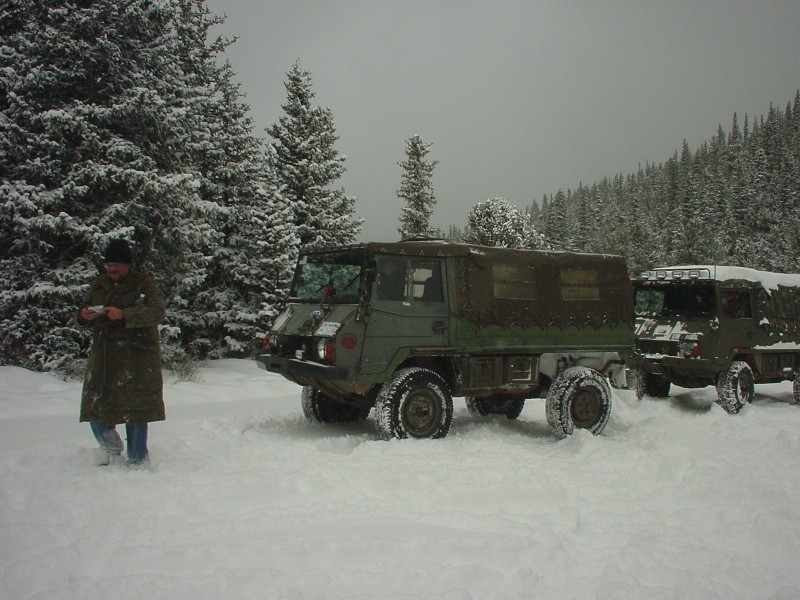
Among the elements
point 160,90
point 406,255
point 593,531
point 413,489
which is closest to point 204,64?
point 160,90

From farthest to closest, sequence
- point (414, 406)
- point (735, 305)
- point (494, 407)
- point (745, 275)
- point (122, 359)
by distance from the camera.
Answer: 1. point (745, 275)
2. point (735, 305)
3. point (494, 407)
4. point (414, 406)
5. point (122, 359)

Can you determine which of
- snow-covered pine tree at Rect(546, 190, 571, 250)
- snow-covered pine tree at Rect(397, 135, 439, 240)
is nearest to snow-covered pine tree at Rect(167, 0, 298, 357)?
snow-covered pine tree at Rect(397, 135, 439, 240)

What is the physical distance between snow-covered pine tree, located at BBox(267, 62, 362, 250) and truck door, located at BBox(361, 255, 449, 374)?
1335 cm

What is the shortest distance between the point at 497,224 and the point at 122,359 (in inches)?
1472

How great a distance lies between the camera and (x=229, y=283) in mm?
17828

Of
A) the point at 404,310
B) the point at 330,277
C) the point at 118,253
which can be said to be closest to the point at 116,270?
the point at 118,253

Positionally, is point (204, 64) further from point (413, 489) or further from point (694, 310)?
point (413, 489)

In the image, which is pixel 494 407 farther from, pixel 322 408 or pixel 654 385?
pixel 654 385

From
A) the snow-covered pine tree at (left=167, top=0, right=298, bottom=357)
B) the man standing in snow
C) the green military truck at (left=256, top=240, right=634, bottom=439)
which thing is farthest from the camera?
the snow-covered pine tree at (left=167, top=0, right=298, bottom=357)

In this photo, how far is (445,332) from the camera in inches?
293

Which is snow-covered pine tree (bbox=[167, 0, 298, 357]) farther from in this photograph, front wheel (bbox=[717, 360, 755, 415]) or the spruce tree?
front wheel (bbox=[717, 360, 755, 415])

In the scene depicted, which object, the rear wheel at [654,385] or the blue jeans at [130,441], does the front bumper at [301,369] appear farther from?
the rear wheel at [654,385]

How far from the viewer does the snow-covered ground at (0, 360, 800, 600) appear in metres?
3.38

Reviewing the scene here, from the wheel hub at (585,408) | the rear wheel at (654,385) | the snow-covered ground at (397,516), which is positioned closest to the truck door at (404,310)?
the snow-covered ground at (397,516)
